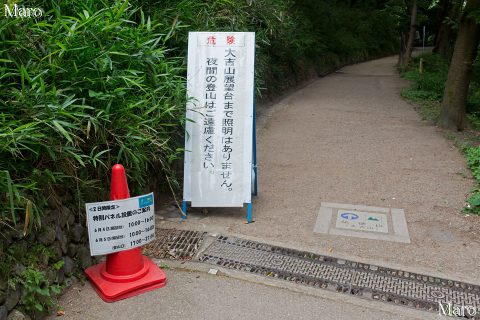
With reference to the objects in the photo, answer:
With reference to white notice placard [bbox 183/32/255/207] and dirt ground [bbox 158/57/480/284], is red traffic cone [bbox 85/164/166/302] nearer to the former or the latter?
dirt ground [bbox 158/57/480/284]

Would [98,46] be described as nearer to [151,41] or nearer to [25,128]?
[151,41]

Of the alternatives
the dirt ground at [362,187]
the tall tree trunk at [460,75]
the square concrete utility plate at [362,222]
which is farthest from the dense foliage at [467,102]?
the square concrete utility plate at [362,222]

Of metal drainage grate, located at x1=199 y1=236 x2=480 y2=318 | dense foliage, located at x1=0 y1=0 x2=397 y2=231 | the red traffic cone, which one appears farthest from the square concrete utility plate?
the red traffic cone

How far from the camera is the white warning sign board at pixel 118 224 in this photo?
3305mm

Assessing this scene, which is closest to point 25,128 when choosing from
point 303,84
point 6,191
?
point 6,191

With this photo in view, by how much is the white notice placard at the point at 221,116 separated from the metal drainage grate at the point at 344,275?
70 centimetres

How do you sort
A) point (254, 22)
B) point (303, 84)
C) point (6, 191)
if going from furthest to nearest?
point (303, 84) → point (254, 22) → point (6, 191)

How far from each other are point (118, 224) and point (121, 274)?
Answer: 0.41 meters

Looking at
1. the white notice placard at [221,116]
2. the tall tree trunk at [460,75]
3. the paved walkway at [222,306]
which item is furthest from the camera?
the tall tree trunk at [460,75]

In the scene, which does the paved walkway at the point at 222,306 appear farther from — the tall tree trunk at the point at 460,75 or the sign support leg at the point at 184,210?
the tall tree trunk at the point at 460,75

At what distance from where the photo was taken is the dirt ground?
4336 millimetres

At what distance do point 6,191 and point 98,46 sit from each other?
63.7 inches

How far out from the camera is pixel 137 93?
4.27 meters

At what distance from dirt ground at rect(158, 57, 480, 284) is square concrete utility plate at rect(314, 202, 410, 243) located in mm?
104
